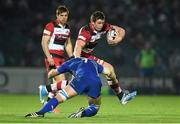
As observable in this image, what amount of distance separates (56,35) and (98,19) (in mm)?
2161

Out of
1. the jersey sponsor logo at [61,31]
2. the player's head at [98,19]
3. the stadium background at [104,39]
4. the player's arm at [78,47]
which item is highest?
the player's head at [98,19]

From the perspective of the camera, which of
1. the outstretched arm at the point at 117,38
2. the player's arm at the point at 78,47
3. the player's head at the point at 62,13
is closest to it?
the player's arm at the point at 78,47

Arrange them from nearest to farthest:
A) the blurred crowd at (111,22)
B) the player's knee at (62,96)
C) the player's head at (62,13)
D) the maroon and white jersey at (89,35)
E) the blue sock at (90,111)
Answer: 1. the player's knee at (62,96)
2. the blue sock at (90,111)
3. the maroon and white jersey at (89,35)
4. the player's head at (62,13)
5. the blurred crowd at (111,22)

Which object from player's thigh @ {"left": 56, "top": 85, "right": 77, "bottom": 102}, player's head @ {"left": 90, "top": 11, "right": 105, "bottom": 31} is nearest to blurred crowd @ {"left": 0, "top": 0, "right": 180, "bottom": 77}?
player's head @ {"left": 90, "top": 11, "right": 105, "bottom": 31}

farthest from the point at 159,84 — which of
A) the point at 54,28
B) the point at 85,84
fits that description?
the point at 85,84

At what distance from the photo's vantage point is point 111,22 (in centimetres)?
2780

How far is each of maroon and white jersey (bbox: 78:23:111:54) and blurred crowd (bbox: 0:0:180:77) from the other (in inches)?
425

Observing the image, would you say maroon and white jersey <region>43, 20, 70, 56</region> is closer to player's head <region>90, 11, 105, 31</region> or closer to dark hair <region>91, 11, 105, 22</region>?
player's head <region>90, 11, 105, 31</region>

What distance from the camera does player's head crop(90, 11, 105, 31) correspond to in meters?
13.5

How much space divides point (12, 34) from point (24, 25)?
86 centimetres

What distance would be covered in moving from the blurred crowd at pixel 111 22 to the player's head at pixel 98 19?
39.0ft

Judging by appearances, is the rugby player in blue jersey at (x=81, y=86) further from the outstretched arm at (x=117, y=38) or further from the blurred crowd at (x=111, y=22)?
the blurred crowd at (x=111, y=22)

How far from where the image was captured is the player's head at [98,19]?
44.2 feet

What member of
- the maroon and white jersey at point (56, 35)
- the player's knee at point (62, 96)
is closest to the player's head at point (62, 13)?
the maroon and white jersey at point (56, 35)
